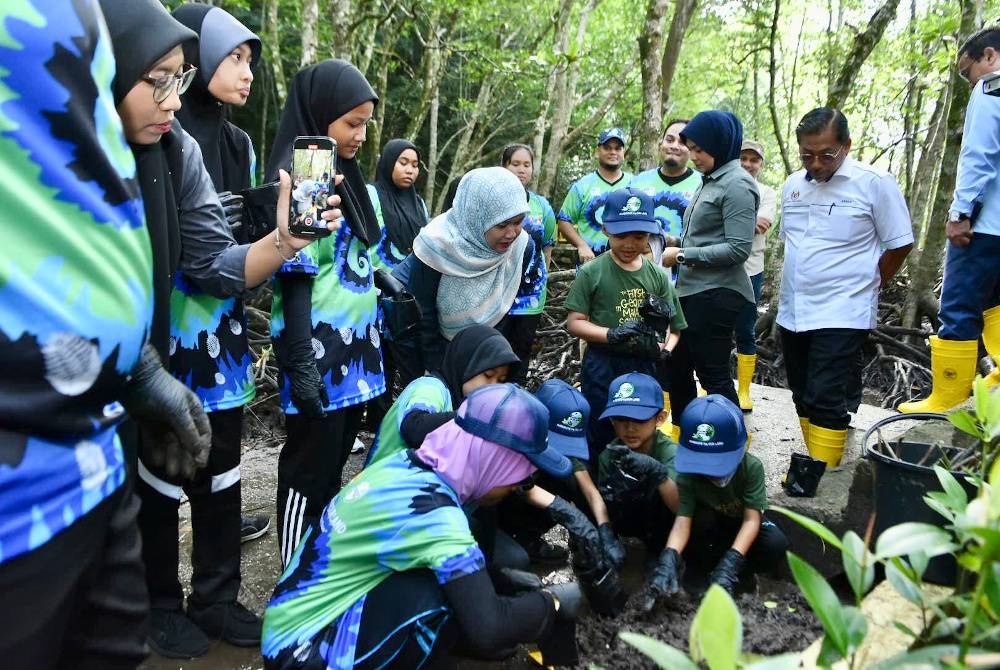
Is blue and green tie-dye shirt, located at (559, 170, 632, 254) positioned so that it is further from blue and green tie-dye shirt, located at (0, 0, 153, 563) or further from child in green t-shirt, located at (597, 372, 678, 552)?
blue and green tie-dye shirt, located at (0, 0, 153, 563)

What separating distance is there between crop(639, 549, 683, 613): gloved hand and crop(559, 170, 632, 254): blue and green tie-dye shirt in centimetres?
281

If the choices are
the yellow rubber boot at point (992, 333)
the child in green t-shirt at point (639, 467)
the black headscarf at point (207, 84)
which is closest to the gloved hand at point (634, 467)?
the child in green t-shirt at point (639, 467)

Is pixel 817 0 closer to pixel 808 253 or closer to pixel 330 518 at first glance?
pixel 808 253

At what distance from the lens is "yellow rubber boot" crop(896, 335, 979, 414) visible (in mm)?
3605

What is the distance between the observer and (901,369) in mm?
6289

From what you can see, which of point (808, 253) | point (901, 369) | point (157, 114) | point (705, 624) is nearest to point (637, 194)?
point (808, 253)

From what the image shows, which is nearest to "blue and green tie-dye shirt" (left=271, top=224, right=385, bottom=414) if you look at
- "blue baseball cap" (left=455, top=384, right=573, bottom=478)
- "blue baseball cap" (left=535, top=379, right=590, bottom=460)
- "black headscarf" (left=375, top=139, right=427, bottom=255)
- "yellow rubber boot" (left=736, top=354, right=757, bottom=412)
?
"blue baseball cap" (left=455, top=384, right=573, bottom=478)

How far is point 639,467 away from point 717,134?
171 centimetres

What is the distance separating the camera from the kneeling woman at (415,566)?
1.87m

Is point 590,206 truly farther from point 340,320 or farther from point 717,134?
point 340,320

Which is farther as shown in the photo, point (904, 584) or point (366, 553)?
point (366, 553)

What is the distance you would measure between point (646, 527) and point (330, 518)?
1.70 metres

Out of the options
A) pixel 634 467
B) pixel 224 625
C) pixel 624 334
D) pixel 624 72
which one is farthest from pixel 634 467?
pixel 624 72

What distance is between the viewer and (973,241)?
3477 mm
